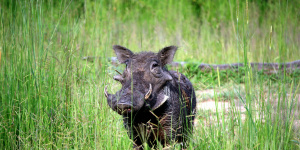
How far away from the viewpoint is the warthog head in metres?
2.63

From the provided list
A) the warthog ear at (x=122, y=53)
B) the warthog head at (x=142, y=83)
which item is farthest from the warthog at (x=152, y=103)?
the warthog ear at (x=122, y=53)

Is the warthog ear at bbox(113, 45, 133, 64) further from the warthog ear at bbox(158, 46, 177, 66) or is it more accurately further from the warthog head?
the warthog ear at bbox(158, 46, 177, 66)

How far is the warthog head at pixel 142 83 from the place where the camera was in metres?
2.63

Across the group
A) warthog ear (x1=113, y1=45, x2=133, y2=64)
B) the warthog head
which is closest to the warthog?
the warthog head

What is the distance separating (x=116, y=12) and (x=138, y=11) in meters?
0.66

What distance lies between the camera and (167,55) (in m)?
3.38

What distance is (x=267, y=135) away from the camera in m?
2.61

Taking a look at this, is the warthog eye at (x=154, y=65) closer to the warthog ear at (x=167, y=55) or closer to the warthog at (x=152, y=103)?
the warthog at (x=152, y=103)

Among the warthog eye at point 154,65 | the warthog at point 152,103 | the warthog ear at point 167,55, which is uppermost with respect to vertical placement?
the warthog ear at point 167,55

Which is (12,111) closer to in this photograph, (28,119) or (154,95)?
(28,119)

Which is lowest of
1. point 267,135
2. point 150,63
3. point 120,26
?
point 267,135

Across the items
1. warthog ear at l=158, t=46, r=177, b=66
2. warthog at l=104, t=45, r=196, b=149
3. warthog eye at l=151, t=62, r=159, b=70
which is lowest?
warthog at l=104, t=45, r=196, b=149

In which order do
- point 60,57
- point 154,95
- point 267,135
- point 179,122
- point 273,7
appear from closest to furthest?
point 267,135
point 154,95
point 179,122
point 60,57
point 273,7

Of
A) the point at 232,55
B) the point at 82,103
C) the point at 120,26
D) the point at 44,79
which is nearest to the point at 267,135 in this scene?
the point at 82,103
